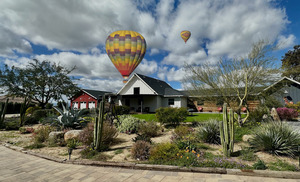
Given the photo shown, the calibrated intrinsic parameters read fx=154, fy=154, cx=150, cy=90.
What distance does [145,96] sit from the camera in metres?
27.8

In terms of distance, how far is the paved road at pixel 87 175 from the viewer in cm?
403

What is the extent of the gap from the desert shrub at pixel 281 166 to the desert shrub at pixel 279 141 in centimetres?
69

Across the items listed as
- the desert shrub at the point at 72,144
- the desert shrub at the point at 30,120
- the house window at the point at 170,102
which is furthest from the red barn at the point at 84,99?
the desert shrub at the point at 72,144

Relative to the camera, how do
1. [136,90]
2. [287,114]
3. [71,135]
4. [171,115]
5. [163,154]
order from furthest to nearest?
1. [136,90]
2. [287,114]
3. [171,115]
4. [71,135]
5. [163,154]

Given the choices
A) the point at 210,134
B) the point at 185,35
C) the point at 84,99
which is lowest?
the point at 210,134

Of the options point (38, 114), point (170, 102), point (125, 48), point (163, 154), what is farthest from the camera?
point (170, 102)

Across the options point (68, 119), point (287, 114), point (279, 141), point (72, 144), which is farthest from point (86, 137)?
point (287, 114)

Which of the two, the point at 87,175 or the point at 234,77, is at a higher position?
the point at 234,77

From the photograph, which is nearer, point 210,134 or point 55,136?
point 210,134

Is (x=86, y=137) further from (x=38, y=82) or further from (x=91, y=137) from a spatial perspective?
(x=38, y=82)

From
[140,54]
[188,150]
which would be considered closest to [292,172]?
[188,150]

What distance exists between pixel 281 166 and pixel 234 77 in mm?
7357

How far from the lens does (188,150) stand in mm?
5523

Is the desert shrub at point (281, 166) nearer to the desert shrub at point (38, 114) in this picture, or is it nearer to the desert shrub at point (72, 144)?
the desert shrub at point (72, 144)
